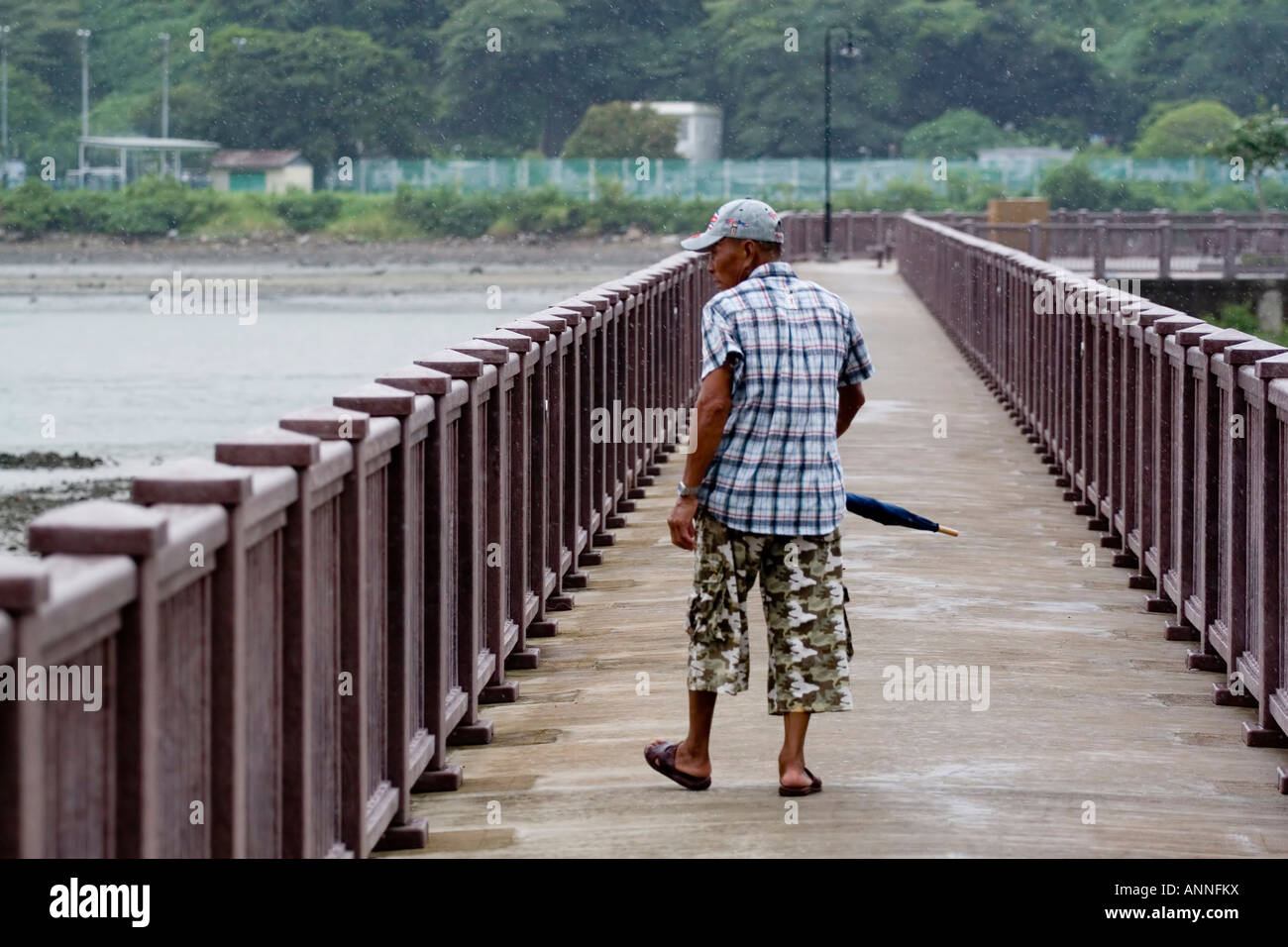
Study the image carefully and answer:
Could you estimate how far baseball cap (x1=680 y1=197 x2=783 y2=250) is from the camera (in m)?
6.70

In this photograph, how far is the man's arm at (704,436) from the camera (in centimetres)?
Result: 660

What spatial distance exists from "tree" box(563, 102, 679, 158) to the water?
16370 mm

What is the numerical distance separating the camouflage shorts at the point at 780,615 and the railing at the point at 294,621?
811mm

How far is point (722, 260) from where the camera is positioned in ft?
22.0

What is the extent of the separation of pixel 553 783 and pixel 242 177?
414 ft

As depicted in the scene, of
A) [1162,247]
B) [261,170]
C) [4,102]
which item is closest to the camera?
[1162,247]

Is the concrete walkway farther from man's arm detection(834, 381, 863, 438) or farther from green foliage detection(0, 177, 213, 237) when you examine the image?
green foliage detection(0, 177, 213, 237)

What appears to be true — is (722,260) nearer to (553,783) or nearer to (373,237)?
(553,783)

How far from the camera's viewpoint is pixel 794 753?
6.79 metres

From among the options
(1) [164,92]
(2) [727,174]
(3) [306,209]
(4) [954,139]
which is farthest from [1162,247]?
(1) [164,92]

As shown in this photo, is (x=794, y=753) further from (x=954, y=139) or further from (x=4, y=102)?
(x=4, y=102)

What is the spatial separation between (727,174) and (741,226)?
114901 millimetres

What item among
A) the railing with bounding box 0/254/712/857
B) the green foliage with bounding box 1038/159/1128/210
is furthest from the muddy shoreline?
the railing with bounding box 0/254/712/857
